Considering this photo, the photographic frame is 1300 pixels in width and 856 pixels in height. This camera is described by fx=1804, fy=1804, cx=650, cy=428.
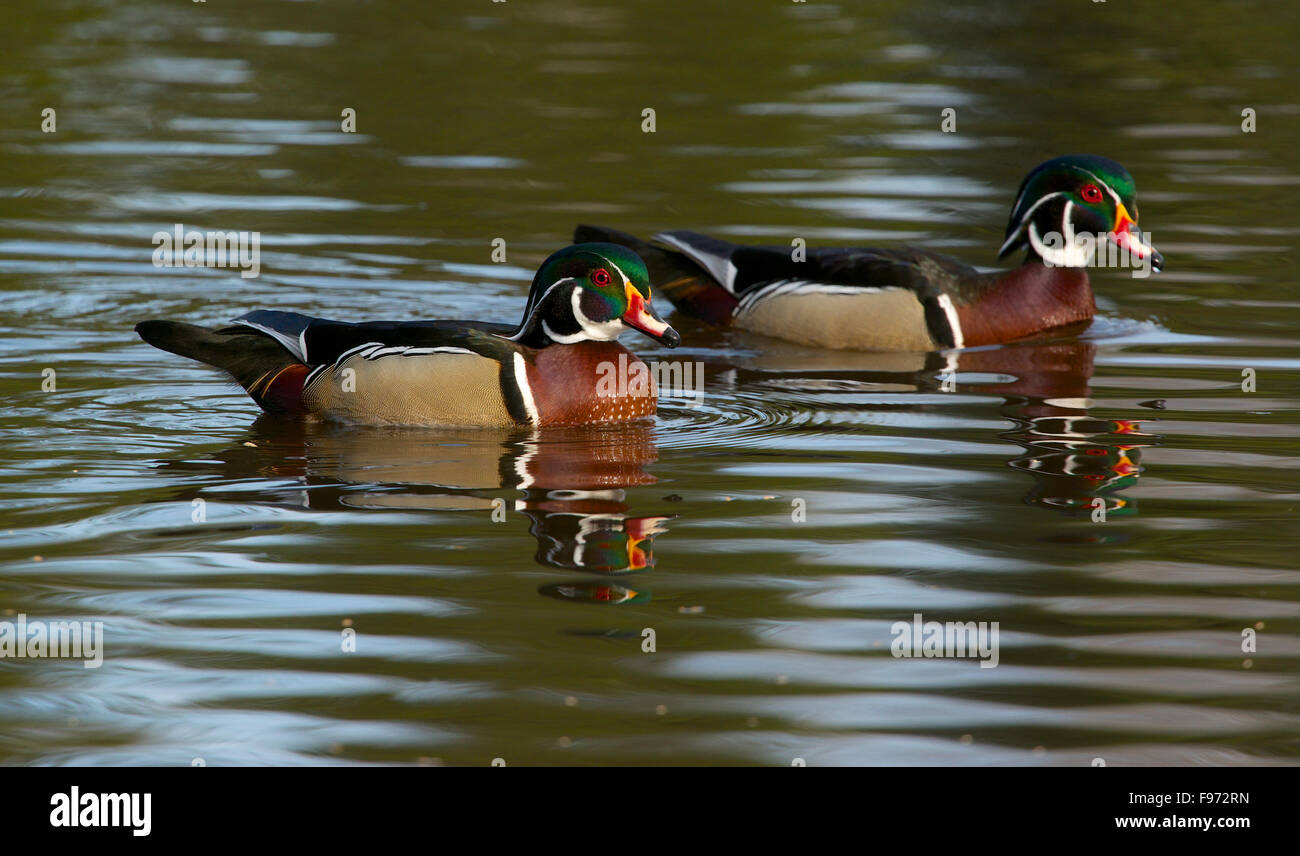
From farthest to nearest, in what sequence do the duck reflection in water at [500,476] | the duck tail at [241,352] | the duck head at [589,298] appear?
the duck tail at [241,352]
the duck head at [589,298]
the duck reflection in water at [500,476]

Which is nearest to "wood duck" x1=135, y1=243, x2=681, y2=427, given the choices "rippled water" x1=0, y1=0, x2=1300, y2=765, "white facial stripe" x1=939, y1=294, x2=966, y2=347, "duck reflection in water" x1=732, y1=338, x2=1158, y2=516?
"rippled water" x1=0, y1=0, x2=1300, y2=765

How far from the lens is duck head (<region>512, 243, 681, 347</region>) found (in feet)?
31.3

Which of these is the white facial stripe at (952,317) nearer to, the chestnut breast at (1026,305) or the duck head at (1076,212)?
the chestnut breast at (1026,305)

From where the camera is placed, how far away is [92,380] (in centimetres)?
1069

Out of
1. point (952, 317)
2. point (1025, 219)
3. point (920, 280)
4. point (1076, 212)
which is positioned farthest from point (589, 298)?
point (1076, 212)

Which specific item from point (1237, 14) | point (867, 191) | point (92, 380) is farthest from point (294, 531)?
point (1237, 14)

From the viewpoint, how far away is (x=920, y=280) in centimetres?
1200

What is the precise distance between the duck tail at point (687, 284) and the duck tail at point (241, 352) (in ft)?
11.6

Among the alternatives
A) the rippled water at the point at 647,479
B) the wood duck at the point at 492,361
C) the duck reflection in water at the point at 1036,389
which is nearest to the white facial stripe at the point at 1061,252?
the rippled water at the point at 647,479

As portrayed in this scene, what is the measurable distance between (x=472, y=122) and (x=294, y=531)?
38.8ft

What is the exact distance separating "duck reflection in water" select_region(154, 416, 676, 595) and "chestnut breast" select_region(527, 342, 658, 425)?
8cm

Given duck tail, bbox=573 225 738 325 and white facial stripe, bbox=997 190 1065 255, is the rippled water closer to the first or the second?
duck tail, bbox=573 225 738 325

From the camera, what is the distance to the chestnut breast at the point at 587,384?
951cm

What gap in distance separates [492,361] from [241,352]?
1477 mm
